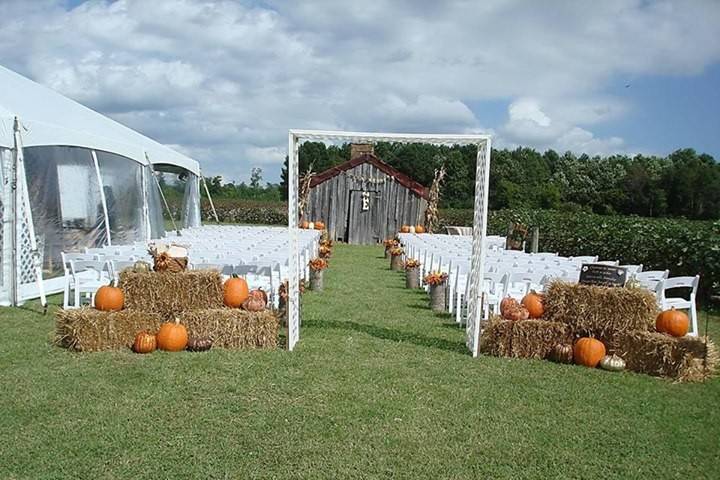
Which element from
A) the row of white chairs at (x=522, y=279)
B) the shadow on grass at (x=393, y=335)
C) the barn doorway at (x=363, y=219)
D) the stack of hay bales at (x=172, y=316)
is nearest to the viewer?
the stack of hay bales at (x=172, y=316)

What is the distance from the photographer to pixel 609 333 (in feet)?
27.1

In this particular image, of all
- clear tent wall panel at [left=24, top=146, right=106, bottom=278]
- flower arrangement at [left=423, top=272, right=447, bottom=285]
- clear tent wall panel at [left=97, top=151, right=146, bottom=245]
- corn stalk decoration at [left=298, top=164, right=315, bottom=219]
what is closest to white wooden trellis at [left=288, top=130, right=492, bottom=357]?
flower arrangement at [left=423, top=272, right=447, bottom=285]

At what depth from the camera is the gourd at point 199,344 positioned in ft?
26.8

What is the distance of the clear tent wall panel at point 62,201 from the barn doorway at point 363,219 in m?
18.3

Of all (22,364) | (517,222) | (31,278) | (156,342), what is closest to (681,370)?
(156,342)

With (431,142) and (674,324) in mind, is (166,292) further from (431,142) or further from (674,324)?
(674,324)

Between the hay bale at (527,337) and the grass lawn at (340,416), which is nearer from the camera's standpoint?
the grass lawn at (340,416)

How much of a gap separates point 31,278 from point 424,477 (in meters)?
9.52

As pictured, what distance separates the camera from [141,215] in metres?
18.6

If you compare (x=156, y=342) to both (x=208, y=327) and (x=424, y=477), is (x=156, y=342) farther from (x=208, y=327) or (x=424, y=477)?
(x=424, y=477)

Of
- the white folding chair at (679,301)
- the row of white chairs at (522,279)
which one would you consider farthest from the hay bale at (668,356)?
the white folding chair at (679,301)

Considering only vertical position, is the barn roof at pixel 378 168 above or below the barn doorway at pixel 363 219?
above

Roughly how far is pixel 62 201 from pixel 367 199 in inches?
805

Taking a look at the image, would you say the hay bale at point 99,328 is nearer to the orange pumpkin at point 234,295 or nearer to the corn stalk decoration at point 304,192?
the orange pumpkin at point 234,295
